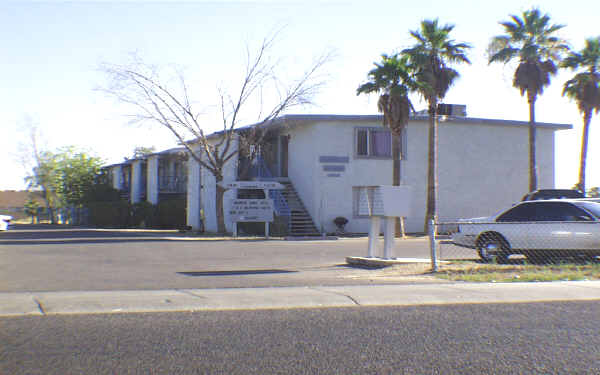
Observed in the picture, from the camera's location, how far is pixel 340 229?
29484 millimetres

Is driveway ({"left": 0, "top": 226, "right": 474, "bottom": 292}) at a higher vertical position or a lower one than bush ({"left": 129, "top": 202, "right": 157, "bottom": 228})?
lower

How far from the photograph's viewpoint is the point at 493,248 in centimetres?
1427

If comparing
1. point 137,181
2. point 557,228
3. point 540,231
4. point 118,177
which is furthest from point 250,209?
point 118,177

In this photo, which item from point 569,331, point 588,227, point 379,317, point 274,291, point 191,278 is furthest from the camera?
point 588,227

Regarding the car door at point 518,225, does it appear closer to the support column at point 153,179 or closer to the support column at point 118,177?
the support column at point 153,179

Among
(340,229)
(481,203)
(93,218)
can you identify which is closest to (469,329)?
(340,229)

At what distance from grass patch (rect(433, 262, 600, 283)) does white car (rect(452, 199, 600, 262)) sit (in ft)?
1.60

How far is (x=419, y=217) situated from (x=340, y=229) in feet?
14.2

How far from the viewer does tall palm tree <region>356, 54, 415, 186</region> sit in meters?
26.0

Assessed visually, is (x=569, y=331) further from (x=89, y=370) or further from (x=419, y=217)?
(x=419, y=217)

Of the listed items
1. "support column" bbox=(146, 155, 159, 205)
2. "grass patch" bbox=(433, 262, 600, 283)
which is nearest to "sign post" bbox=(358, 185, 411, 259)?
"grass patch" bbox=(433, 262, 600, 283)

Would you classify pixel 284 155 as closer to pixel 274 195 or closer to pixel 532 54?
pixel 274 195

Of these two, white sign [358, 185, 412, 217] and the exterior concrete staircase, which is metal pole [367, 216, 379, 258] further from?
the exterior concrete staircase

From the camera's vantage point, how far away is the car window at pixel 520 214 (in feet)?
48.0
